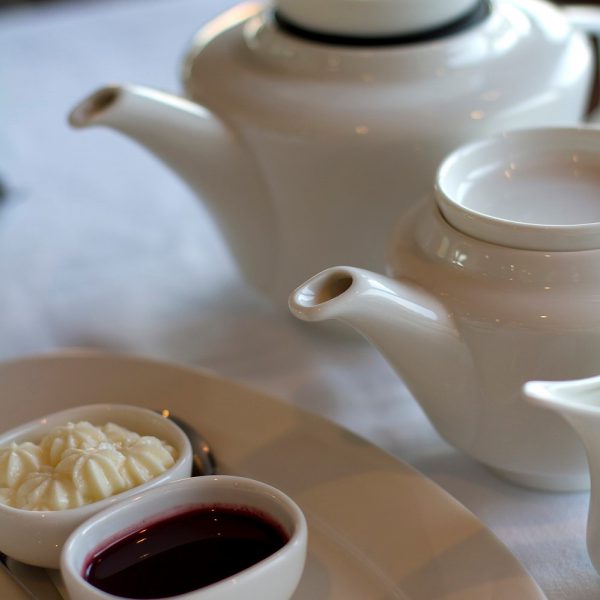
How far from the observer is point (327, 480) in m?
0.53

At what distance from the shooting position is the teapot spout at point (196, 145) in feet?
2.12

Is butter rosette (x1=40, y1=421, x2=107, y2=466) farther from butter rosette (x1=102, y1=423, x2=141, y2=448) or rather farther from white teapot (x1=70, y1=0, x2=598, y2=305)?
white teapot (x1=70, y1=0, x2=598, y2=305)

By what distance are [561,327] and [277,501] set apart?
0.16 meters

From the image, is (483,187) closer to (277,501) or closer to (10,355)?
(277,501)

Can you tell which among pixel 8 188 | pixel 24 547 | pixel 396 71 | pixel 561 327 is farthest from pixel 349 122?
pixel 8 188

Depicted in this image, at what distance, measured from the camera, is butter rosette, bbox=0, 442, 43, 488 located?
49 centimetres

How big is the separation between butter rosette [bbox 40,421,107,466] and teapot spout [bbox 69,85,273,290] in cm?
21

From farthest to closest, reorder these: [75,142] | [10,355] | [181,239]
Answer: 1. [75,142]
2. [181,239]
3. [10,355]

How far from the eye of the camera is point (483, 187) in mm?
Result: 537

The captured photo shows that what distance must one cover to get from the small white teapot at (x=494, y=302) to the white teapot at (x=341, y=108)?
0.07 m

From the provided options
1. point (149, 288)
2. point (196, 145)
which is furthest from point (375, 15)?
point (149, 288)

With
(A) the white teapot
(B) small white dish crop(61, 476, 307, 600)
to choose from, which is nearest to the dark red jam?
(B) small white dish crop(61, 476, 307, 600)

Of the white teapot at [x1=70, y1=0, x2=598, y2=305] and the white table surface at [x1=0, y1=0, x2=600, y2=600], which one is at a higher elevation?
the white teapot at [x1=70, y1=0, x2=598, y2=305]

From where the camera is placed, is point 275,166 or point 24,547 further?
point 275,166
